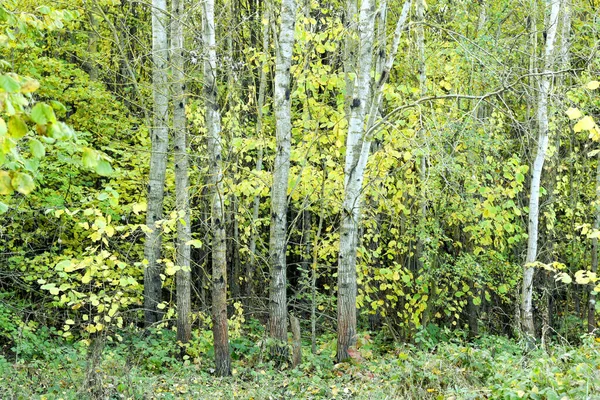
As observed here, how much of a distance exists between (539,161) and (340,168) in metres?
3.01

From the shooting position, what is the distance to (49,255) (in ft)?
36.1

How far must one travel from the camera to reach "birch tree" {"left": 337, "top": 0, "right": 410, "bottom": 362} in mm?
8148

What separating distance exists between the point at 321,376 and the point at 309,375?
0.72ft

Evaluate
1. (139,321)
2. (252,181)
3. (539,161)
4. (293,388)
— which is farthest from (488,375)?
(139,321)

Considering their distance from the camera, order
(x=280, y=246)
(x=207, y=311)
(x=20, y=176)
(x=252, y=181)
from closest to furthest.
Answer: (x=20, y=176) → (x=280, y=246) → (x=252, y=181) → (x=207, y=311)

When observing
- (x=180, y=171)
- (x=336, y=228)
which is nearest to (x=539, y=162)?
(x=336, y=228)

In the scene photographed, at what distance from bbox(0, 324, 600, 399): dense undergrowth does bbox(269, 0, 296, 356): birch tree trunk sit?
0.59 meters

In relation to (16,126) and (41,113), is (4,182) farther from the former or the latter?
(41,113)

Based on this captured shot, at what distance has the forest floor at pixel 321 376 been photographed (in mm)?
5453

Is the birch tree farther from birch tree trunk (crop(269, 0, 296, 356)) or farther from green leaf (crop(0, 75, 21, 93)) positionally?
green leaf (crop(0, 75, 21, 93))

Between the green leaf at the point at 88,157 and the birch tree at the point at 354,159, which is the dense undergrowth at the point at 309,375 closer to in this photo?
the birch tree at the point at 354,159

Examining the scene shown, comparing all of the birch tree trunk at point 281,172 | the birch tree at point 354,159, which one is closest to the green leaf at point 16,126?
the birch tree at point 354,159

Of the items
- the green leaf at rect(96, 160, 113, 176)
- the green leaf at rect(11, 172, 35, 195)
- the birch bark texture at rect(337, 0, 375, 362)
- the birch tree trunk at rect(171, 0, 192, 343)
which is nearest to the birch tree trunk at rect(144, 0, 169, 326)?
the birch tree trunk at rect(171, 0, 192, 343)

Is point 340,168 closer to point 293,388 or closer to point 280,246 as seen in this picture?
point 280,246
